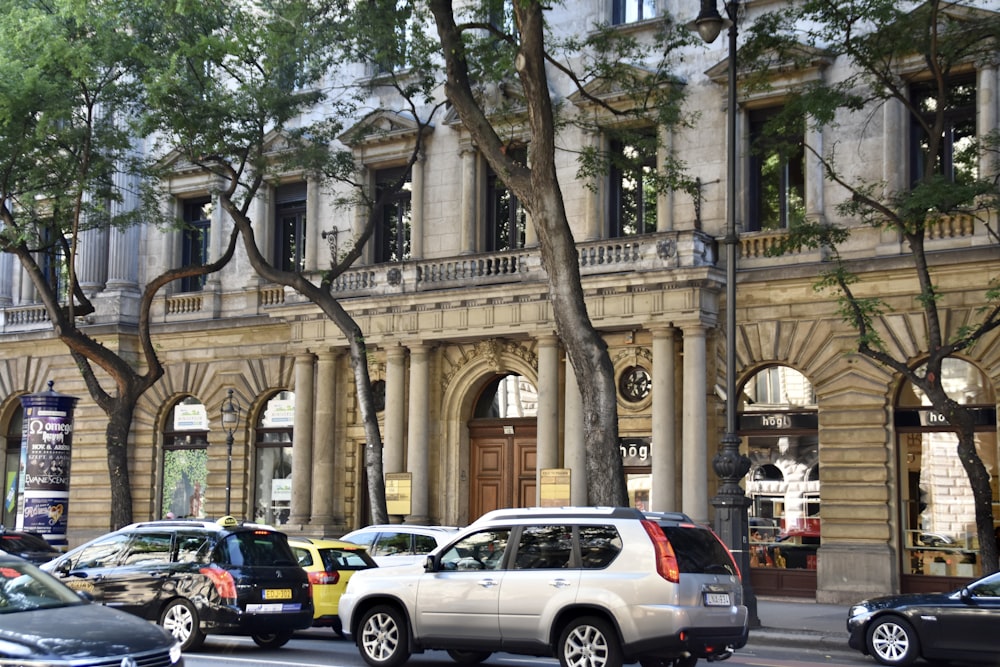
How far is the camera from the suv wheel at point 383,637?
1535 cm

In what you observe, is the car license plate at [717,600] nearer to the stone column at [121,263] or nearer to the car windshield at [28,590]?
the car windshield at [28,590]

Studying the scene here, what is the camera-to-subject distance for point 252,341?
3659cm

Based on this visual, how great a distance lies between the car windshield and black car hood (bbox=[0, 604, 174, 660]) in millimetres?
291

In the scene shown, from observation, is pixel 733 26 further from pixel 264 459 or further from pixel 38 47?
pixel 264 459

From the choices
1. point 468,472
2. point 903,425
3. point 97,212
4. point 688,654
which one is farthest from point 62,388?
point 688,654

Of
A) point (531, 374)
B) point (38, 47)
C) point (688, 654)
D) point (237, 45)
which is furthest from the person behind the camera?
point (531, 374)

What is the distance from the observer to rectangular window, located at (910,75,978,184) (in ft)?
88.0

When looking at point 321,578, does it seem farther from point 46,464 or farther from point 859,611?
point 46,464

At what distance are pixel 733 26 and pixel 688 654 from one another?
11372 millimetres

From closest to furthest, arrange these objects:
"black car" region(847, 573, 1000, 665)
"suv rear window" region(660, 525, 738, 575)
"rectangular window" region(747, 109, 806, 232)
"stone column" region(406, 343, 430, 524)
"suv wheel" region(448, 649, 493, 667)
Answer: "suv rear window" region(660, 525, 738, 575), "suv wheel" region(448, 649, 493, 667), "black car" region(847, 573, 1000, 665), "rectangular window" region(747, 109, 806, 232), "stone column" region(406, 343, 430, 524)

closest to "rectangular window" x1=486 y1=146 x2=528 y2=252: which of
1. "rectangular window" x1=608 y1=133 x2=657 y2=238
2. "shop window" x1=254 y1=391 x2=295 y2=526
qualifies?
"rectangular window" x1=608 y1=133 x2=657 y2=238

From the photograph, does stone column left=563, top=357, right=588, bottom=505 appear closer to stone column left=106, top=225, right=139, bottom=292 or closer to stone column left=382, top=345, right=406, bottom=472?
stone column left=382, top=345, right=406, bottom=472

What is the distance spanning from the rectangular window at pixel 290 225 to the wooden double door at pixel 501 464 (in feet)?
25.8

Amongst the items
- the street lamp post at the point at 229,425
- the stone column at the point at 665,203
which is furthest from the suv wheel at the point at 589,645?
the street lamp post at the point at 229,425
